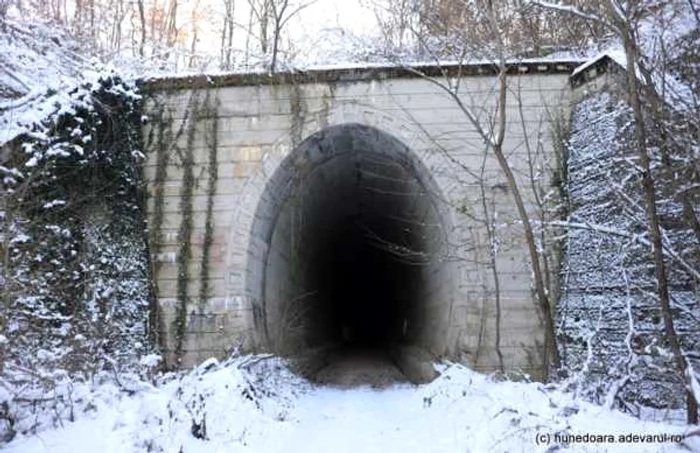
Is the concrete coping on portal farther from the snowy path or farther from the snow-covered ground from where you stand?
the snowy path

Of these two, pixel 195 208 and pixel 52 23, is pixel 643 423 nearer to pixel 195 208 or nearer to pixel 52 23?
pixel 195 208

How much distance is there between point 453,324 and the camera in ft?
29.6

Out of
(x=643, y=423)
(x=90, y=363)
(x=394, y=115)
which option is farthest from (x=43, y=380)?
(x=394, y=115)

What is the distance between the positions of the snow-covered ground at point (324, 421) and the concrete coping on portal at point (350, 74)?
4777 millimetres

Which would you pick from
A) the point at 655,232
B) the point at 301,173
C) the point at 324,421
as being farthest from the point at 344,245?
the point at 655,232

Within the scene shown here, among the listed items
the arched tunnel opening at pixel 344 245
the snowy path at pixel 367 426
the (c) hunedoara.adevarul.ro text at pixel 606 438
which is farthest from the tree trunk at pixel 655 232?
the arched tunnel opening at pixel 344 245

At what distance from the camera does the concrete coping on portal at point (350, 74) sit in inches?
368

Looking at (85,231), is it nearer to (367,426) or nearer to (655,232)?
(367,426)

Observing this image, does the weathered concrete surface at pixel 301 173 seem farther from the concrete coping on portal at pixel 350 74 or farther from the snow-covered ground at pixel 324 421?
the snow-covered ground at pixel 324 421

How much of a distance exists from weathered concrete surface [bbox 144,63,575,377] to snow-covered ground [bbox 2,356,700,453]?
3.77 ft

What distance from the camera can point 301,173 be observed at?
34.1ft

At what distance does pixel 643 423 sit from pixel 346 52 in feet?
26.5

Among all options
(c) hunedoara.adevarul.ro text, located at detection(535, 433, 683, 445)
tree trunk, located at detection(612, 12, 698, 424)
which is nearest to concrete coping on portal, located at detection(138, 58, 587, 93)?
tree trunk, located at detection(612, 12, 698, 424)

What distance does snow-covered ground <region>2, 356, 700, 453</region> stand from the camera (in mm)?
4574
